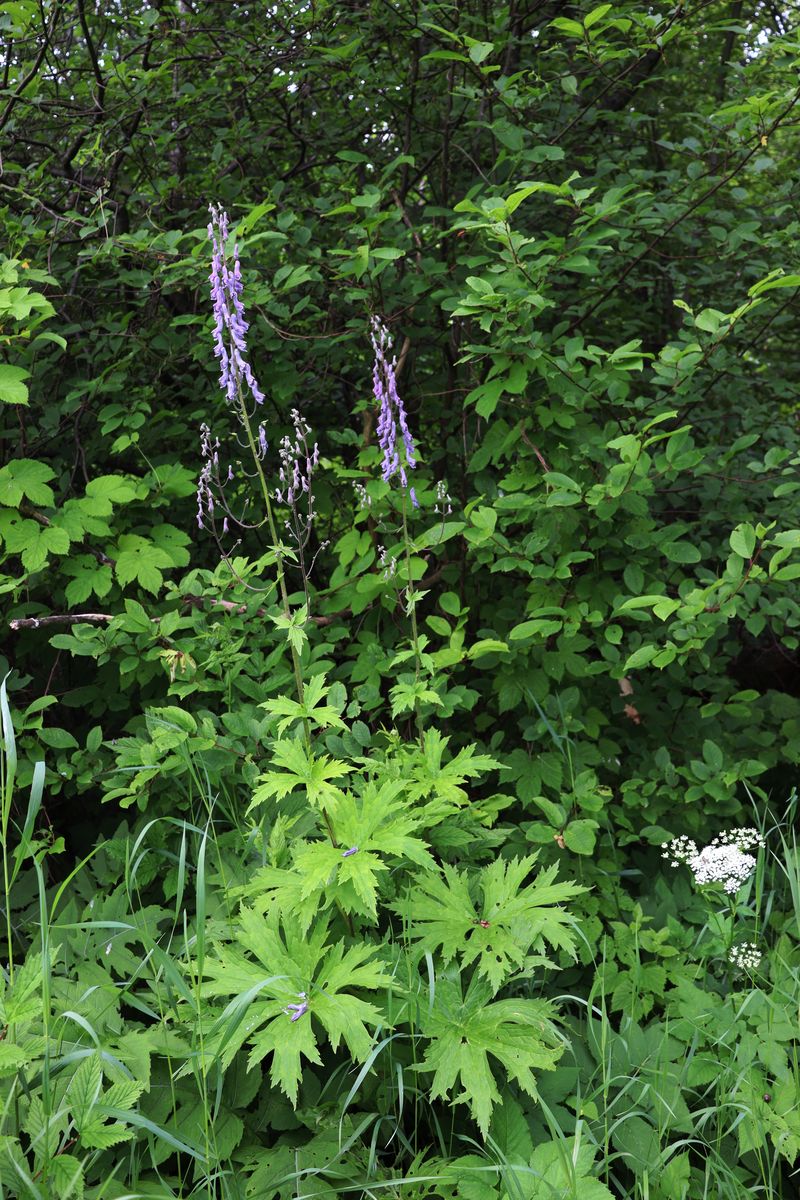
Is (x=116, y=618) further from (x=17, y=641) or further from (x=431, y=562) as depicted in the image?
(x=431, y=562)

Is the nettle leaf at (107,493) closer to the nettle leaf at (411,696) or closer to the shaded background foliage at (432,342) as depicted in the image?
the shaded background foliage at (432,342)

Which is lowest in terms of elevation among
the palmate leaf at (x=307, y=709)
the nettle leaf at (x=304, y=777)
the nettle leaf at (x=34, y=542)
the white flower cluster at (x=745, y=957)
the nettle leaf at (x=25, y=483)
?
the white flower cluster at (x=745, y=957)

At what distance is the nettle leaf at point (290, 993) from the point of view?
184 centimetres

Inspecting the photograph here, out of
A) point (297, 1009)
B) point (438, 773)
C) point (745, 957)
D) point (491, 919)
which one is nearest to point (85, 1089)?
point (297, 1009)

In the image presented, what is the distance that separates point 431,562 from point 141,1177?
2185 mm

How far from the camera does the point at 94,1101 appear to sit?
5.74 feet

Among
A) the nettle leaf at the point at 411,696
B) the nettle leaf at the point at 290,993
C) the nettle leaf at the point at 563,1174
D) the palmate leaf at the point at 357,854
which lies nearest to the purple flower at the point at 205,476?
the nettle leaf at the point at 411,696

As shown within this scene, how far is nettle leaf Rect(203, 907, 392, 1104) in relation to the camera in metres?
1.84

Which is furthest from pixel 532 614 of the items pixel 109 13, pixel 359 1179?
pixel 109 13

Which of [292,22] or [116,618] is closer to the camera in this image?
[116,618]

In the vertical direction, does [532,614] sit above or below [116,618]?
below

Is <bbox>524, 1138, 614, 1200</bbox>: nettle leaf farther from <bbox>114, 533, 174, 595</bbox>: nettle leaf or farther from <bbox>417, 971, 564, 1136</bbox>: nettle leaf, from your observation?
<bbox>114, 533, 174, 595</bbox>: nettle leaf

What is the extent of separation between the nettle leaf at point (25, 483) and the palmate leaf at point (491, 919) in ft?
5.36

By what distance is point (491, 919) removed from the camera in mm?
2205
